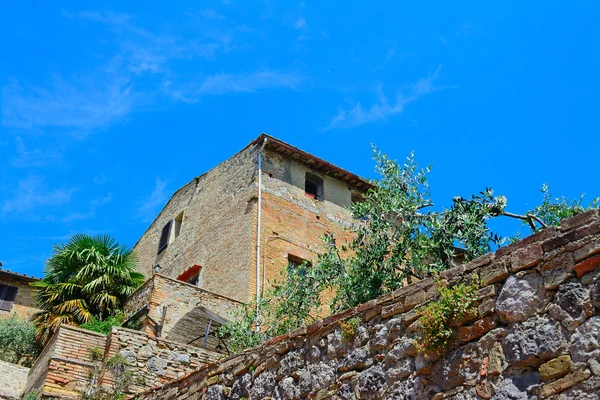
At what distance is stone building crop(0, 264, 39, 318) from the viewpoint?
1016 inches

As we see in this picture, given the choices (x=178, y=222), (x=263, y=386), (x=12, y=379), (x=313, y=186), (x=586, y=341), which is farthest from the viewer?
(x=178, y=222)

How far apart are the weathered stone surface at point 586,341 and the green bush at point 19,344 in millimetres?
17048

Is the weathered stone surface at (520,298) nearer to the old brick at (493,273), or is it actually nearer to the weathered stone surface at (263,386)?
the old brick at (493,273)

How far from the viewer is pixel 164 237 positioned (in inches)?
1061

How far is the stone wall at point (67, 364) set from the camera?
12.9 meters

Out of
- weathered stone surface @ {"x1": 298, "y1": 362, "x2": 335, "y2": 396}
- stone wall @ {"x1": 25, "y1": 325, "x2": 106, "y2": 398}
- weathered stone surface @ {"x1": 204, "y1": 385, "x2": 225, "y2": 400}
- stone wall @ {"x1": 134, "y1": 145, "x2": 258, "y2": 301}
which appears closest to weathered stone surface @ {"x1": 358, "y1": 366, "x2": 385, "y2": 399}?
weathered stone surface @ {"x1": 298, "y1": 362, "x2": 335, "y2": 396}

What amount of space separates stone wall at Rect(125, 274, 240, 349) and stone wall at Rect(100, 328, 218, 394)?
2.54 meters

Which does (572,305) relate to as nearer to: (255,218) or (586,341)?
(586,341)

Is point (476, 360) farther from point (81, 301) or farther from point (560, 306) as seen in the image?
point (81, 301)

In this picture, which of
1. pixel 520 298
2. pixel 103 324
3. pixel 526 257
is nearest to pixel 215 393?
pixel 520 298

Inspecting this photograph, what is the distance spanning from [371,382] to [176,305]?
498 inches

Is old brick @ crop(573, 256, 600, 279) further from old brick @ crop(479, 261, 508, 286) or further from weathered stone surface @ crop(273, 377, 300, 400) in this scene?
weathered stone surface @ crop(273, 377, 300, 400)

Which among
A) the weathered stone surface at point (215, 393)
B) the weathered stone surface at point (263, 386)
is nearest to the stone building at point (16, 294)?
the weathered stone surface at point (215, 393)

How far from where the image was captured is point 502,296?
17.5 ft
